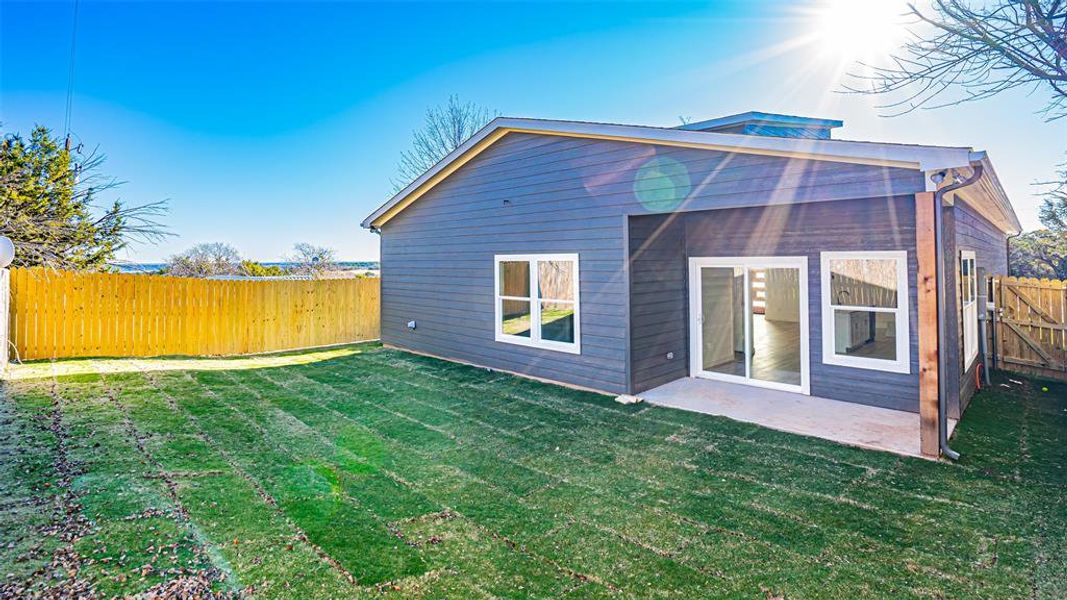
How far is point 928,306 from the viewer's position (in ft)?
15.0

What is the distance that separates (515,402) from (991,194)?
22.3 ft

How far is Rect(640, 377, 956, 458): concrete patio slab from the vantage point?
5.25m

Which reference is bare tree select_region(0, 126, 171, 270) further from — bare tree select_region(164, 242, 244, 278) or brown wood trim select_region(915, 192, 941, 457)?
brown wood trim select_region(915, 192, 941, 457)

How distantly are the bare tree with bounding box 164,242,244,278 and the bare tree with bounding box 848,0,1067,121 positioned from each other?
24621mm

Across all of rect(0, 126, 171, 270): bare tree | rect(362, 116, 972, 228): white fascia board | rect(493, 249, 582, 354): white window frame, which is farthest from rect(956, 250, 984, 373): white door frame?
rect(0, 126, 171, 270): bare tree

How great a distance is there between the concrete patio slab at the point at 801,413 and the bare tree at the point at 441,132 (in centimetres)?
1740

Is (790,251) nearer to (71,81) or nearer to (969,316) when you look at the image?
(969,316)

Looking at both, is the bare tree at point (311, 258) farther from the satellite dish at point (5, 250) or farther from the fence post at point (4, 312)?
the satellite dish at point (5, 250)

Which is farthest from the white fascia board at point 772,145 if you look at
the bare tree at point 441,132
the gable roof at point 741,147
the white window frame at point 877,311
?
the bare tree at point 441,132

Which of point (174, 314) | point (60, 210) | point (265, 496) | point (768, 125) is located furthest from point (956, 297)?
point (60, 210)

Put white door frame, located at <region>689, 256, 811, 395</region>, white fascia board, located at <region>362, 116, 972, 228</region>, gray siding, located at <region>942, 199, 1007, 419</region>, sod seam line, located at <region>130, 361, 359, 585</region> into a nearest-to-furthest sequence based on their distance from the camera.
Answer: sod seam line, located at <region>130, 361, 359, 585</region>
white fascia board, located at <region>362, 116, 972, 228</region>
gray siding, located at <region>942, 199, 1007, 419</region>
white door frame, located at <region>689, 256, 811, 395</region>

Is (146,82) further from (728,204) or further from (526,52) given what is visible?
(728,204)

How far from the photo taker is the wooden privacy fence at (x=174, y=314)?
9219 millimetres

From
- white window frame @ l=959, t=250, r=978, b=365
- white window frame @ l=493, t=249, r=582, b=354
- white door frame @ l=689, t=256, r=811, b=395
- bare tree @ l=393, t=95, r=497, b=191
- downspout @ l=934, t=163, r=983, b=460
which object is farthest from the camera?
bare tree @ l=393, t=95, r=497, b=191
